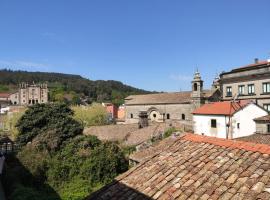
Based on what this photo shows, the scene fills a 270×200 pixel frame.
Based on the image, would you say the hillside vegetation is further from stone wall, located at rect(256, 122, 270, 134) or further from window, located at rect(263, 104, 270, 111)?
window, located at rect(263, 104, 270, 111)

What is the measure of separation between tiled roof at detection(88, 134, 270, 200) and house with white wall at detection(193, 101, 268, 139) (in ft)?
91.5

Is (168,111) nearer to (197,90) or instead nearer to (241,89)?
(197,90)

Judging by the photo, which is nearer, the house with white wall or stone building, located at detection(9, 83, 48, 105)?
the house with white wall

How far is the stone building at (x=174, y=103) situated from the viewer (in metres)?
48.1

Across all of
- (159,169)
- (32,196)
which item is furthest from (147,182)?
(32,196)

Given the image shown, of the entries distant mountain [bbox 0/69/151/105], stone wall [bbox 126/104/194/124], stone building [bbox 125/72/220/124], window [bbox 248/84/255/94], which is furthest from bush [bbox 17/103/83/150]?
distant mountain [bbox 0/69/151/105]

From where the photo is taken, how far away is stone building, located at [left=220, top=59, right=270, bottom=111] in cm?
3888

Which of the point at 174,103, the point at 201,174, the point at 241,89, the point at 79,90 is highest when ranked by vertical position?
the point at 79,90

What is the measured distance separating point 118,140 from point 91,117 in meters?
25.6

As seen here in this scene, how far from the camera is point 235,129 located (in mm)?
33750

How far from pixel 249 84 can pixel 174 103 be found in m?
14.8

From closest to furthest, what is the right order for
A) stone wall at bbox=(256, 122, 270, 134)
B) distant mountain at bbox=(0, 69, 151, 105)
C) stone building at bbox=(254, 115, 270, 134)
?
stone building at bbox=(254, 115, 270, 134), stone wall at bbox=(256, 122, 270, 134), distant mountain at bbox=(0, 69, 151, 105)

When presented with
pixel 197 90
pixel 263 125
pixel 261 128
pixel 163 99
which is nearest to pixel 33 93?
pixel 163 99

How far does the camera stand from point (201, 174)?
570cm
